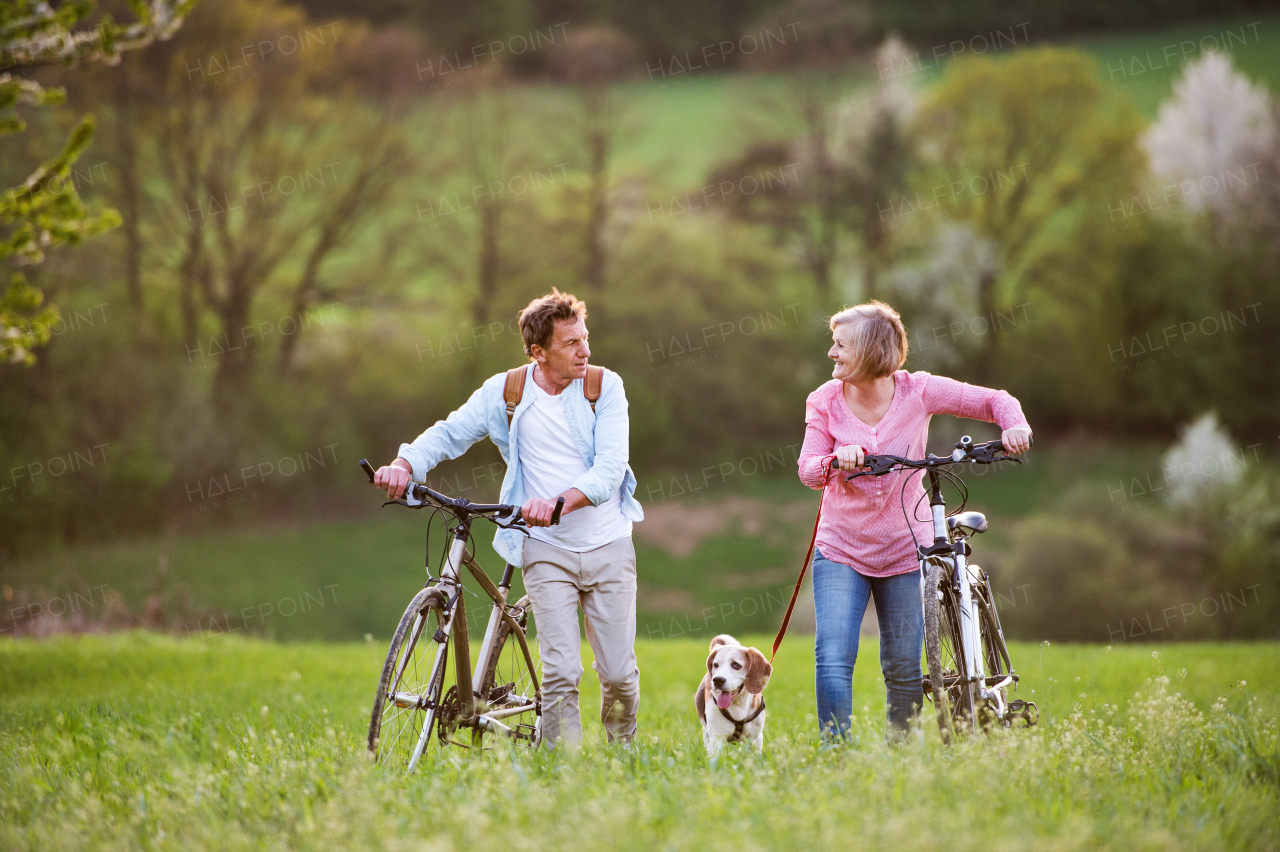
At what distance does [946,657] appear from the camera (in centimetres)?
480

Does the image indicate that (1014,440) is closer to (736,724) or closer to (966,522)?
(966,522)

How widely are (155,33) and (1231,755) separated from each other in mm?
9224

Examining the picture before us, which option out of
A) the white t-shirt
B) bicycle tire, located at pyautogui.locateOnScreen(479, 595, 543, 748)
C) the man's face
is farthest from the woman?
bicycle tire, located at pyautogui.locateOnScreen(479, 595, 543, 748)

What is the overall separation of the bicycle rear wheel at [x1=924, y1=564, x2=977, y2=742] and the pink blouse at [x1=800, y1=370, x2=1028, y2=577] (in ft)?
0.63

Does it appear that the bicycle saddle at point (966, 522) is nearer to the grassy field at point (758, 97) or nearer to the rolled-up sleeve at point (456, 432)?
the rolled-up sleeve at point (456, 432)

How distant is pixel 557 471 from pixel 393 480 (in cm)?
77

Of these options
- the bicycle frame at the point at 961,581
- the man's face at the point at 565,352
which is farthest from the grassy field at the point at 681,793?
the man's face at the point at 565,352

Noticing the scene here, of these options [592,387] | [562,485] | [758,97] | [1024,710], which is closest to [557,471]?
[562,485]

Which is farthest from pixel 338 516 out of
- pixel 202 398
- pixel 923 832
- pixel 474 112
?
pixel 923 832

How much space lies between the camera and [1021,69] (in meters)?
36.5

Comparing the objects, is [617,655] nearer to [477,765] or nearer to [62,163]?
[477,765]

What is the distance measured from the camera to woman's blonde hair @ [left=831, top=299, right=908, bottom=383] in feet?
15.6

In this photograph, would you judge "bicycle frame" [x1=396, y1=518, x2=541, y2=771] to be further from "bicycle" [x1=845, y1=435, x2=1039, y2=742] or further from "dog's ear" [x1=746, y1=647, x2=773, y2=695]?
"bicycle" [x1=845, y1=435, x2=1039, y2=742]

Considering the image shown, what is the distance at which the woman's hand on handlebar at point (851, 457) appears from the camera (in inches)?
175
